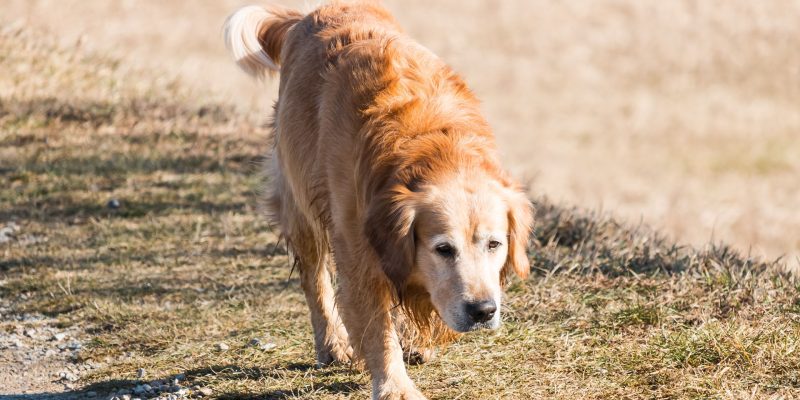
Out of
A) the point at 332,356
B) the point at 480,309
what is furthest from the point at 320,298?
the point at 480,309

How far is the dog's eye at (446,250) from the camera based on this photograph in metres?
4.26

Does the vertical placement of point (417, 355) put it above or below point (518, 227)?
below

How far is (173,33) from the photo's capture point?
19141 millimetres

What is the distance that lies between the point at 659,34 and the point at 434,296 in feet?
61.1

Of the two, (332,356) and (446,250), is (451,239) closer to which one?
(446,250)

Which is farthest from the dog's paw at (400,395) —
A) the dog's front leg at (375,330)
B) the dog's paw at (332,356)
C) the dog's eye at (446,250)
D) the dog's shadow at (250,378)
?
the dog's paw at (332,356)

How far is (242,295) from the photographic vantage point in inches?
251

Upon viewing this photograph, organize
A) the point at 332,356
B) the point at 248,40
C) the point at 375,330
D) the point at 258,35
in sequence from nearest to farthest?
1. the point at 375,330
2. the point at 332,356
3. the point at 248,40
4. the point at 258,35

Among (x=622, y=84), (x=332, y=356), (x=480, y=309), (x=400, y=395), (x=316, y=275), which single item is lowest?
(x=622, y=84)

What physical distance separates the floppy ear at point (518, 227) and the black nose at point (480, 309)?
38 cm

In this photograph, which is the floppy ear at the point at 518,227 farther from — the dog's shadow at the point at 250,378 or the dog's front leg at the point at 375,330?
the dog's shadow at the point at 250,378

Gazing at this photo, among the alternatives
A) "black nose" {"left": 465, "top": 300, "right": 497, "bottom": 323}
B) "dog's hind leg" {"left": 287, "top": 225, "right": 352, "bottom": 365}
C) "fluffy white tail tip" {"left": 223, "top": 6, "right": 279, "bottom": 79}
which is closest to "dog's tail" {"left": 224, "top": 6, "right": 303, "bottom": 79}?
"fluffy white tail tip" {"left": 223, "top": 6, "right": 279, "bottom": 79}

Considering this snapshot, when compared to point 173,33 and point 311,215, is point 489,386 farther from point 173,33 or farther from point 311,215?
point 173,33

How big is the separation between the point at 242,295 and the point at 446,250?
239cm
